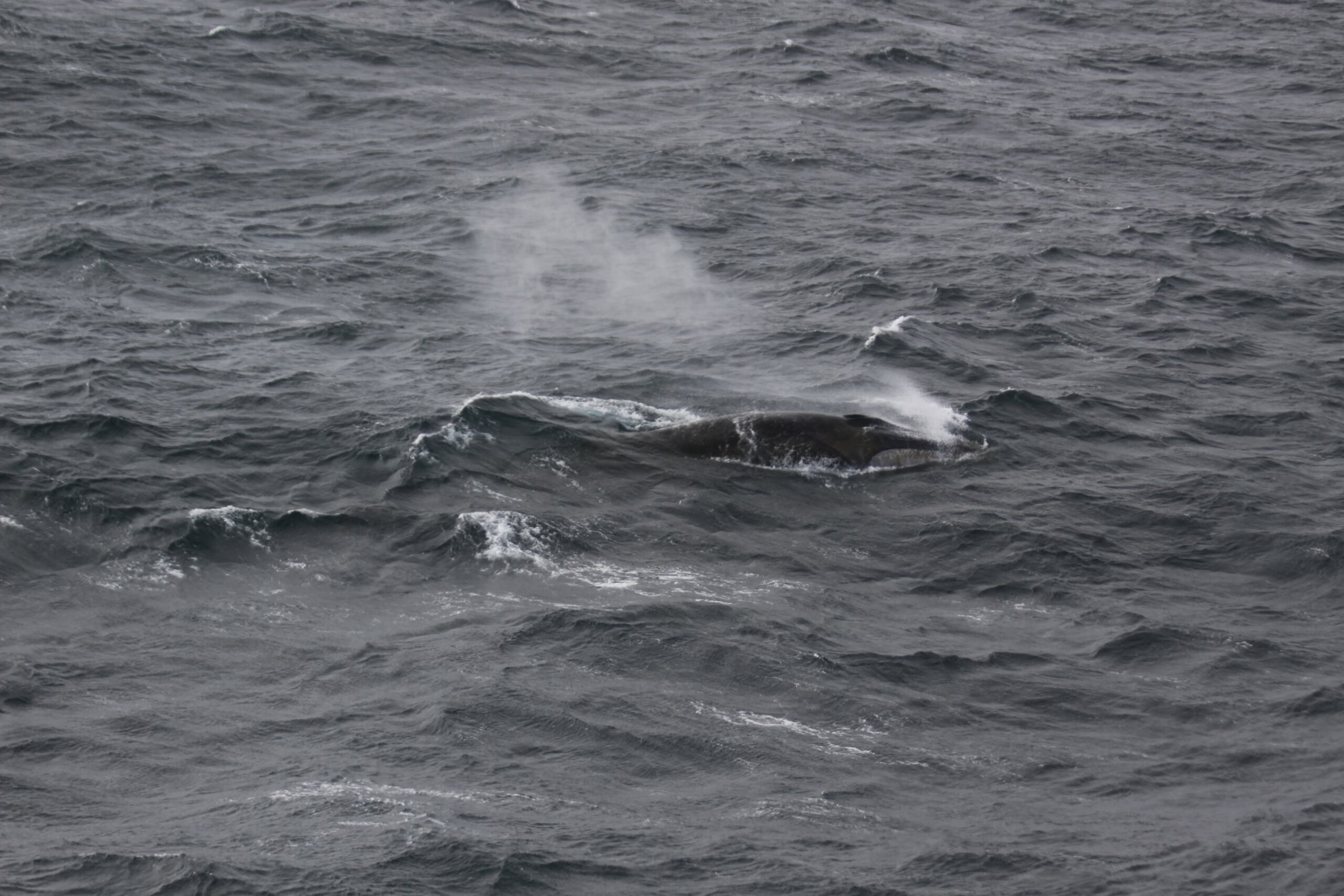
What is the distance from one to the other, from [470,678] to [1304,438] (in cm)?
2763

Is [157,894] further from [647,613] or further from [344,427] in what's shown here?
[344,427]

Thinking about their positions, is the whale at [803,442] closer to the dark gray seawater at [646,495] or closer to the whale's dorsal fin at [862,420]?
the whale's dorsal fin at [862,420]

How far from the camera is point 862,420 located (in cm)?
4759

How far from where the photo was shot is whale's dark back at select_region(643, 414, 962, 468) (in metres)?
46.8

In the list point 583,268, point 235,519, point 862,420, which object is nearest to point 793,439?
point 862,420

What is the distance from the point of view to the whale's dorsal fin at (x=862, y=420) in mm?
47438

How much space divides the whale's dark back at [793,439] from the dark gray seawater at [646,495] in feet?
3.87

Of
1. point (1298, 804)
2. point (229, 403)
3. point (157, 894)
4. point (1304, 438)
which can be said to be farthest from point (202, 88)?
point (1298, 804)

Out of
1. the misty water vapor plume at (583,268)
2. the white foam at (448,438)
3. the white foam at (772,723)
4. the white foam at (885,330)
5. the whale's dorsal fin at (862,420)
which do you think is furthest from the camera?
the misty water vapor plume at (583,268)

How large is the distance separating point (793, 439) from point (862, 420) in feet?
7.15

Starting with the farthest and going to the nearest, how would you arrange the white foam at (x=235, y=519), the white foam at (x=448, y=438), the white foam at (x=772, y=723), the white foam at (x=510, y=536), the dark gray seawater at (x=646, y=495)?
the white foam at (x=448, y=438) < the white foam at (x=235, y=519) < the white foam at (x=510, y=536) < the white foam at (x=772, y=723) < the dark gray seawater at (x=646, y=495)

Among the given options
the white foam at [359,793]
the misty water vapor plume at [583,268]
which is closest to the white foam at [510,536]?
the white foam at [359,793]

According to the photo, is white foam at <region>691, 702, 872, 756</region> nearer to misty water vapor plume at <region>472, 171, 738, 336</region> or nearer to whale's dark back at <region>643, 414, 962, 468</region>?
whale's dark back at <region>643, 414, 962, 468</region>

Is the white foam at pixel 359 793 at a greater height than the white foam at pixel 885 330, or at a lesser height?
lesser
